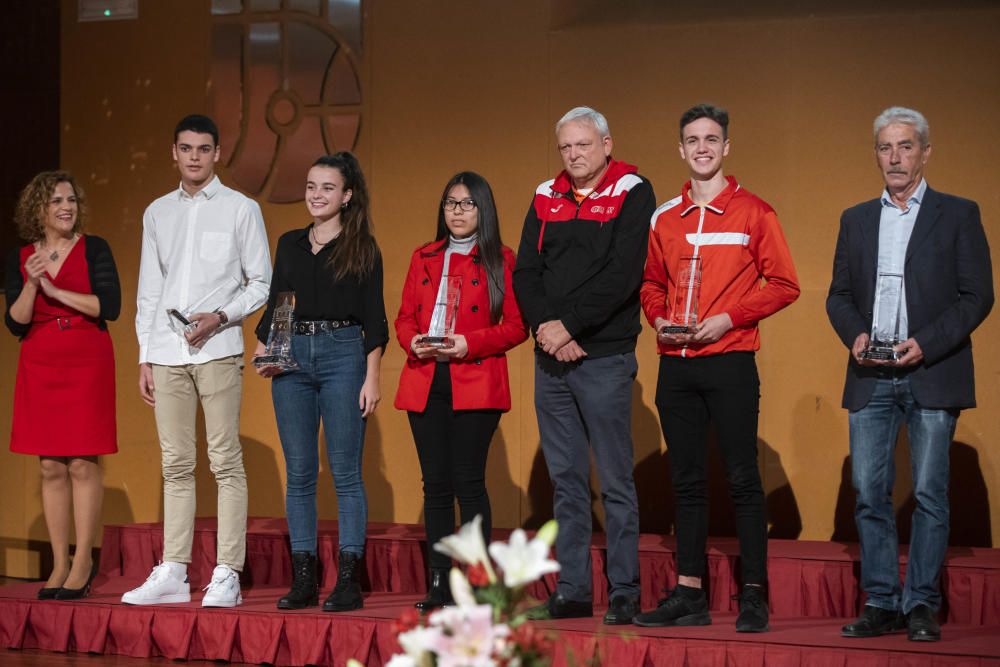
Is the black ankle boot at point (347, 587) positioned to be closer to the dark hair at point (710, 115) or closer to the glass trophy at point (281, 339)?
the glass trophy at point (281, 339)

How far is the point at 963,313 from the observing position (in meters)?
3.40

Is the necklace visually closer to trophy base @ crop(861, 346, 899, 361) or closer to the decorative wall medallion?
the decorative wall medallion

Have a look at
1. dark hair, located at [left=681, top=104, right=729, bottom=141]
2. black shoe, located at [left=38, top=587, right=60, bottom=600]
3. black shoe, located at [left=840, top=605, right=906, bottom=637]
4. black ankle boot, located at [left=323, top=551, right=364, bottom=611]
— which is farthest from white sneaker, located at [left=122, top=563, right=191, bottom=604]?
dark hair, located at [left=681, top=104, right=729, bottom=141]

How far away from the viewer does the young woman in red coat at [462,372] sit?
388cm

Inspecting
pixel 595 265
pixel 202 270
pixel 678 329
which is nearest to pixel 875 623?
pixel 678 329

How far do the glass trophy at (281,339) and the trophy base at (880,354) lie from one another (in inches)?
73.0

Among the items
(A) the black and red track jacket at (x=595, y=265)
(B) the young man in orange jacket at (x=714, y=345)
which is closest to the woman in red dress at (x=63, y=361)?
(A) the black and red track jacket at (x=595, y=265)

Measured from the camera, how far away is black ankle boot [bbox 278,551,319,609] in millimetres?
4031

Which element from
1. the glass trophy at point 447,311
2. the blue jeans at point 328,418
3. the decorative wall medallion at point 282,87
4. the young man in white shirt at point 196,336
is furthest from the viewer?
the decorative wall medallion at point 282,87

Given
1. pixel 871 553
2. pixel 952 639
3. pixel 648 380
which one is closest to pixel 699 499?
pixel 871 553

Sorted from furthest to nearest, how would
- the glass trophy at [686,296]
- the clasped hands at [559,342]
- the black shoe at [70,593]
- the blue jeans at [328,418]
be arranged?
1. the black shoe at [70,593]
2. the blue jeans at [328,418]
3. the clasped hands at [559,342]
4. the glass trophy at [686,296]

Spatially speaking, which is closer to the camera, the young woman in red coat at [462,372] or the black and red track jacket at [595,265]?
the black and red track jacket at [595,265]

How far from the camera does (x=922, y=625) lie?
131 inches

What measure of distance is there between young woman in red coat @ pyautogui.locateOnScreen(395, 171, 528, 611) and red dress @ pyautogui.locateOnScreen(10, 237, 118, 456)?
1.26m
